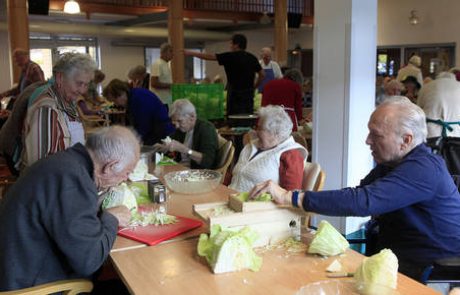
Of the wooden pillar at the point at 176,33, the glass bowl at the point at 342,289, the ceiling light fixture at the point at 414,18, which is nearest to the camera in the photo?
the glass bowl at the point at 342,289

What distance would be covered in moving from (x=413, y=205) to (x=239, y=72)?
176 inches

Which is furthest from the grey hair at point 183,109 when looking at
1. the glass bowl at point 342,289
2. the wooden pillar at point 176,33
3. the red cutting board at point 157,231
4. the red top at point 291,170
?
the wooden pillar at point 176,33

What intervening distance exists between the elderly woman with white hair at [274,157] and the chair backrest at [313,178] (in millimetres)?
46

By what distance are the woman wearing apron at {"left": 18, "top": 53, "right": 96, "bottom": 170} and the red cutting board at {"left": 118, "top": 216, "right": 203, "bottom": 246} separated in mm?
802

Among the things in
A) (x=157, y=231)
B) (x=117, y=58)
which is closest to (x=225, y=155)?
(x=157, y=231)

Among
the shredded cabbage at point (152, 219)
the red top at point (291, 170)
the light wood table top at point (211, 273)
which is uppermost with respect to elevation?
the red top at point (291, 170)

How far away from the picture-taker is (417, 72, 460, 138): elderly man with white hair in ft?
16.7

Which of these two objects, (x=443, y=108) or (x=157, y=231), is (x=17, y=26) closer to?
(x=443, y=108)

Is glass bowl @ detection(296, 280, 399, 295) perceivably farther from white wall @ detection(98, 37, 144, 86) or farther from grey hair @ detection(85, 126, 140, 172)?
white wall @ detection(98, 37, 144, 86)

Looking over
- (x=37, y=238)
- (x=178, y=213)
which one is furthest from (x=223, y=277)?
(x=178, y=213)

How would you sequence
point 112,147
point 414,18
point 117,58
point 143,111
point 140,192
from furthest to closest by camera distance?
point 117,58 < point 414,18 < point 143,111 < point 140,192 < point 112,147

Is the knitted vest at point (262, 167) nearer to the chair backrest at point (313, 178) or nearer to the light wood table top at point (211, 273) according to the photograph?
the chair backrest at point (313, 178)

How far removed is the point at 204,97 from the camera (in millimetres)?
6469

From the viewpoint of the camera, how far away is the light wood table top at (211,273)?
5.20 ft
